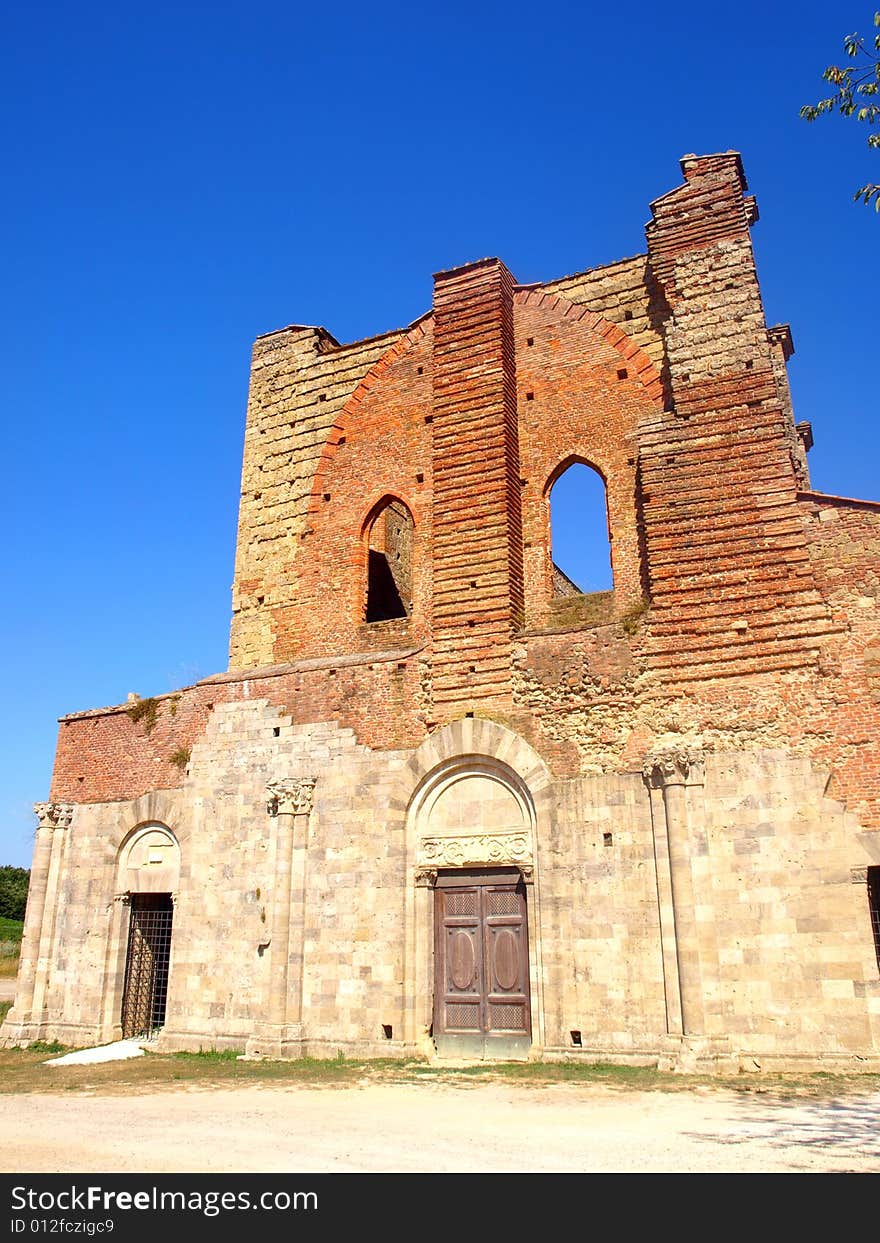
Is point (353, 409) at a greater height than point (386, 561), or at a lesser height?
greater

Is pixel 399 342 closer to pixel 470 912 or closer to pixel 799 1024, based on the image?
pixel 470 912

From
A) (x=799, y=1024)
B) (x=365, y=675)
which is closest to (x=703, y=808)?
(x=799, y=1024)

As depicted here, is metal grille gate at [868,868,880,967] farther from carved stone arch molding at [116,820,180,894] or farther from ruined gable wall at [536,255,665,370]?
carved stone arch molding at [116,820,180,894]

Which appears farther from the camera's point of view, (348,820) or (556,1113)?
(348,820)

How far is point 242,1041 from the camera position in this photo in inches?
551

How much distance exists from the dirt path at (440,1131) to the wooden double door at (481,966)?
2.20 meters

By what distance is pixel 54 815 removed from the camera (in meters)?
17.5

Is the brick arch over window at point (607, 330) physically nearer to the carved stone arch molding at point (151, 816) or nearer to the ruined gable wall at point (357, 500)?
the ruined gable wall at point (357, 500)

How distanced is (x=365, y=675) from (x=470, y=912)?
12.9ft

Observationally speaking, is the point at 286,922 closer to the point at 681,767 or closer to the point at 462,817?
the point at 462,817

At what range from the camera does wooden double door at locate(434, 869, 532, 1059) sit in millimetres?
12672

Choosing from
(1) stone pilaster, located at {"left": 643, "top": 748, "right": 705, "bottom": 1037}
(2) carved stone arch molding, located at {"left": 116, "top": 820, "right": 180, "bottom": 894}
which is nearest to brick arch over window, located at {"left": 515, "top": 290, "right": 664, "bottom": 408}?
(1) stone pilaster, located at {"left": 643, "top": 748, "right": 705, "bottom": 1037}

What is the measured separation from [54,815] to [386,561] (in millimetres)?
7794

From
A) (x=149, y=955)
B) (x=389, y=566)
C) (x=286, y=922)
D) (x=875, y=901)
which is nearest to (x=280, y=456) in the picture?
(x=389, y=566)
